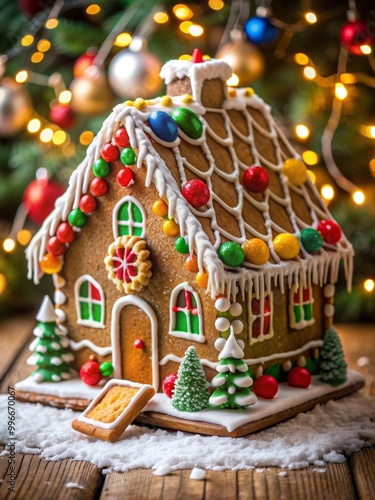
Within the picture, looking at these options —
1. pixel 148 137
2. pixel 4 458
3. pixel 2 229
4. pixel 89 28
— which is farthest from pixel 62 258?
pixel 2 229

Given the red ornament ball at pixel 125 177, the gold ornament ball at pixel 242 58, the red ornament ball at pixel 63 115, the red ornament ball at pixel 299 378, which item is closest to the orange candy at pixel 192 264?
the red ornament ball at pixel 125 177

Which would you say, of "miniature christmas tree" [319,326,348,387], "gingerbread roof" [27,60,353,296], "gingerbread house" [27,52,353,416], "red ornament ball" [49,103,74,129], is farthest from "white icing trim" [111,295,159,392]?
"red ornament ball" [49,103,74,129]

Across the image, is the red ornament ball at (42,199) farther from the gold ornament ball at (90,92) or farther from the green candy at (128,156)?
the green candy at (128,156)

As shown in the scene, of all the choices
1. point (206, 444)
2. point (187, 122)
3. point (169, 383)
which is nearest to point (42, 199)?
point (187, 122)

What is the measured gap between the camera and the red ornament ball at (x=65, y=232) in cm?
328

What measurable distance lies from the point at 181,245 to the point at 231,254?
19 centimetres

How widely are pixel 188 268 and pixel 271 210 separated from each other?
1.72 ft

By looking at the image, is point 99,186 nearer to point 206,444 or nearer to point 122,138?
point 122,138

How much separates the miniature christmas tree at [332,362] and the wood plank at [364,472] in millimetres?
510

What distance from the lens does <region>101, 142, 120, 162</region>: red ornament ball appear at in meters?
A: 3.12

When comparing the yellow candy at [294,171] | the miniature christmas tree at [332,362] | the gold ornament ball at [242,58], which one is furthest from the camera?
the gold ornament ball at [242,58]

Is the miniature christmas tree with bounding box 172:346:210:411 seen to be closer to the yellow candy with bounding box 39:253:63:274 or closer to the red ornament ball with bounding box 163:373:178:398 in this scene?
the red ornament ball with bounding box 163:373:178:398

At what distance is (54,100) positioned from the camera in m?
4.88

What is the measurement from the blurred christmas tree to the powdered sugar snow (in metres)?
1.30
